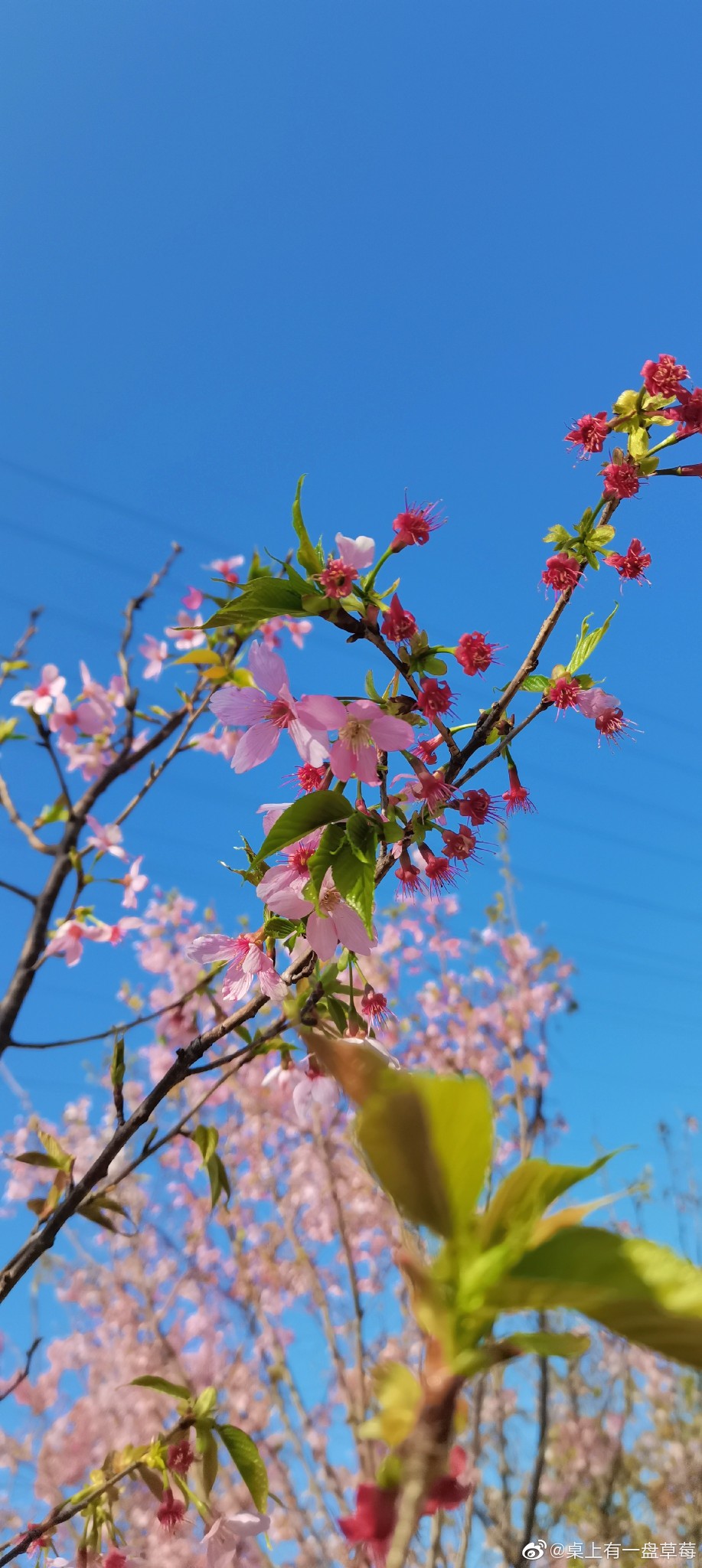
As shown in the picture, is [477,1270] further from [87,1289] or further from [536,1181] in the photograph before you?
[87,1289]

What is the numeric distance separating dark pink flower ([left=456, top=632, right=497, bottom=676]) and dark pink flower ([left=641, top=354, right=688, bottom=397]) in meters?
0.40

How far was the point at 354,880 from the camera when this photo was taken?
808 millimetres

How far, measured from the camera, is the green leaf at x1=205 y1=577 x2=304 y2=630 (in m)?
0.83

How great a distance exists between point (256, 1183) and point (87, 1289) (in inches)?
88.8

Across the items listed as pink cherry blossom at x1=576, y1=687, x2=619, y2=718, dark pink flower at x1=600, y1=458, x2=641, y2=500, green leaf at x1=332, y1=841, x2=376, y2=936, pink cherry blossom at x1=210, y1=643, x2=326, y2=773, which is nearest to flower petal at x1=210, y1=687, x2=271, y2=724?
pink cherry blossom at x1=210, y1=643, x2=326, y2=773

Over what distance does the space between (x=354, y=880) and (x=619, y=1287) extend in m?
0.55

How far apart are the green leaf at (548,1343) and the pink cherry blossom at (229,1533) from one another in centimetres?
104

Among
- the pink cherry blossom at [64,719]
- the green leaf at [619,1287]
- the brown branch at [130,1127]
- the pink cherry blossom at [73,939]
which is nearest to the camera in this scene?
the green leaf at [619,1287]

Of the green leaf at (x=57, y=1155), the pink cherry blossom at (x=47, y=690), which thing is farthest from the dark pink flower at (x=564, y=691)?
the pink cherry blossom at (x=47, y=690)

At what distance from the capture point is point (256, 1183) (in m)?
5.07

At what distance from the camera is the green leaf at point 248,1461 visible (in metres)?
1.01

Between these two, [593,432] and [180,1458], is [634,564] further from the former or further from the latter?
[180,1458]

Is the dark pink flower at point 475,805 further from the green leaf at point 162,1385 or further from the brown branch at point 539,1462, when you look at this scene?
the brown branch at point 539,1462

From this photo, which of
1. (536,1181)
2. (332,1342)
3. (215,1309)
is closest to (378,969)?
(215,1309)
